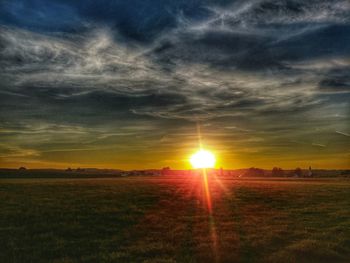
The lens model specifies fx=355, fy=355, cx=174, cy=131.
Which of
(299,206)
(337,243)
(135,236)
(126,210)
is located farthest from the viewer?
(299,206)

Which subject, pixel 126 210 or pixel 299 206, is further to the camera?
pixel 299 206

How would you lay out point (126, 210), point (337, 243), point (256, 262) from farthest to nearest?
point (126, 210)
point (337, 243)
point (256, 262)

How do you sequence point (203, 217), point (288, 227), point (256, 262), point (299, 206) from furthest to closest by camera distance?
point (299, 206) → point (203, 217) → point (288, 227) → point (256, 262)

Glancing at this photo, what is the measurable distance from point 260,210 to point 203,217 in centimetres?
723

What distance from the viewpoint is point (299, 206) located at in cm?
3331

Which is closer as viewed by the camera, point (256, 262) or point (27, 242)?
point (256, 262)

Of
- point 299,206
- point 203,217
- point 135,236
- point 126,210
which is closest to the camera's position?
point 135,236

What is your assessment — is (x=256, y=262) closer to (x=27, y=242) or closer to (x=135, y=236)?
(x=135, y=236)

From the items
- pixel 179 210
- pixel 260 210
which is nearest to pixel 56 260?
pixel 179 210

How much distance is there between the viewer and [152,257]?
14898 millimetres

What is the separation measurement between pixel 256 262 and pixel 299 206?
68.3 ft

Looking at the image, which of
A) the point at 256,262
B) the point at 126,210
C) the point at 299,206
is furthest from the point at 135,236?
the point at 299,206

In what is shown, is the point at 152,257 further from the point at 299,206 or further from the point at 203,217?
the point at 299,206

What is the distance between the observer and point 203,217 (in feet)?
83.4
